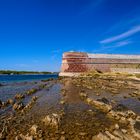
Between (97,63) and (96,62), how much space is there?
2.55 ft

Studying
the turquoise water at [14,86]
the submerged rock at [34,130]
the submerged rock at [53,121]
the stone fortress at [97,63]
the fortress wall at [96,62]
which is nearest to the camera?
the submerged rock at [34,130]

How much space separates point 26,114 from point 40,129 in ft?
16.6

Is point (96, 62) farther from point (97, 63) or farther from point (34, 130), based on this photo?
point (34, 130)

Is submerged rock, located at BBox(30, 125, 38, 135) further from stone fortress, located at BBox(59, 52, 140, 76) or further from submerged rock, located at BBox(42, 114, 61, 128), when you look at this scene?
stone fortress, located at BBox(59, 52, 140, 76)

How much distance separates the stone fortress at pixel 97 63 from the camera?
12194cm

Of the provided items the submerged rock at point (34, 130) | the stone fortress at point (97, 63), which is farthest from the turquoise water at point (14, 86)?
the stone fortress at point (97, 63)

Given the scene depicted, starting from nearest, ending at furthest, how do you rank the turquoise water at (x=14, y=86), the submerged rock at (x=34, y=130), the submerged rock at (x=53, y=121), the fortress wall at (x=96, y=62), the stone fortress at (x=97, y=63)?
1. the submerged rock at (x=34, y=130)
2. the submerged rock at (x=53, y=121)
3. the turquoise water at (x=14, y=86)
4. the stone fortress at (x=97, y=63)
5. the fortress wall at (x=96, y=62)

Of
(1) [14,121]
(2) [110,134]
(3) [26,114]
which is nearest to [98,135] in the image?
(2) [110,134]

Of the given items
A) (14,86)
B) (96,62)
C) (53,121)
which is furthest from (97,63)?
A: (53,121)

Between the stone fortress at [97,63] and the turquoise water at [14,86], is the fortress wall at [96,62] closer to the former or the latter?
the stone fortress at [97,63]

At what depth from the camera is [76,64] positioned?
4798 inches

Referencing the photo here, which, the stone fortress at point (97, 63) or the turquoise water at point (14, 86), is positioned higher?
the stone fortress at point (97, 63)

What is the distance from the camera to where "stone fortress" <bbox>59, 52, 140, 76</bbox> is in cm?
12194

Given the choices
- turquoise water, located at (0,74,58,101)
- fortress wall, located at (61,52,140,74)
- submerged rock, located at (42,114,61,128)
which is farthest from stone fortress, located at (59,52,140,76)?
submerged rock, located at (42,114,61,128)
